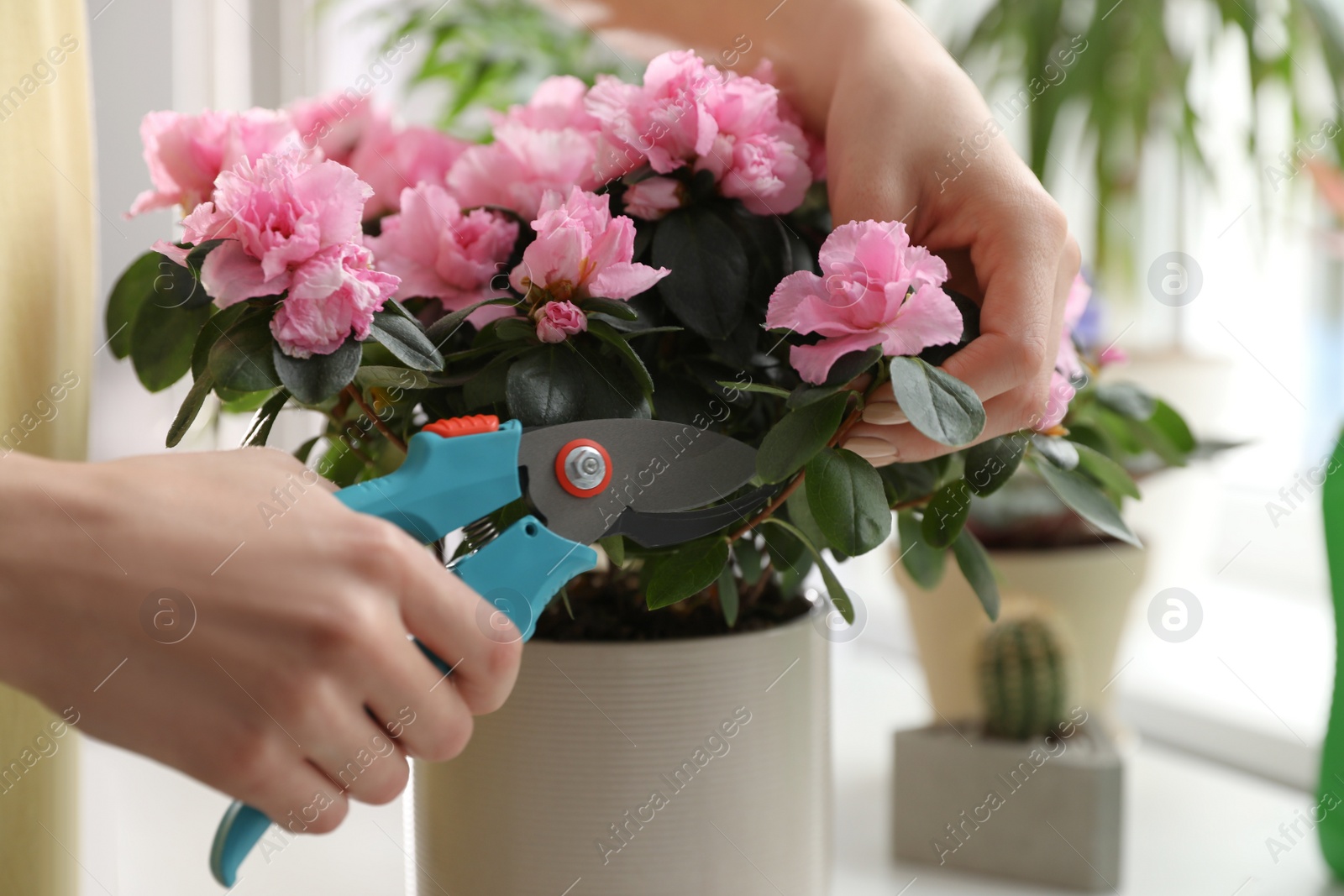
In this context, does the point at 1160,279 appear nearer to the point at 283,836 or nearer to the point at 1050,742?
the point at 1050,742

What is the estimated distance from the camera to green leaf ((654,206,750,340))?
449 mm

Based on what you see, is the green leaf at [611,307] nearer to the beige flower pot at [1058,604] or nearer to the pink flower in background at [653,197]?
the pink flower in background at [653,197]

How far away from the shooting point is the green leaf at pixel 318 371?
39 cm

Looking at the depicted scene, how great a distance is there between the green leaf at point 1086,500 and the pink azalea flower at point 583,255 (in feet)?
0.75

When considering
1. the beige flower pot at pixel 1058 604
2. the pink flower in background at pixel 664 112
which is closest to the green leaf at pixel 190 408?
the pink flower in background at pixel 664 112

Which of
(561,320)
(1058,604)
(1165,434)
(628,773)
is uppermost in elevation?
(561,320)

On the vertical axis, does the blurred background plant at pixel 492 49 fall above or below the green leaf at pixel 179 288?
below

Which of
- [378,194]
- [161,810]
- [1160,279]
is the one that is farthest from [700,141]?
[1160,279]

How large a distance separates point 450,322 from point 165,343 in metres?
0.17

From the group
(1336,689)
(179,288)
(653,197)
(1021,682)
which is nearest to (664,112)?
(653,197)

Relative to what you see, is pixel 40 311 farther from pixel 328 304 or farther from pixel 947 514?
pixel 947 514

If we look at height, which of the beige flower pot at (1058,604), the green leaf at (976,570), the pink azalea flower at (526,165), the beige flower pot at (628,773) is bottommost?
the beige flower pot at (1058,604)

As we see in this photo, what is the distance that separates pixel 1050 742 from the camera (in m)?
0.72

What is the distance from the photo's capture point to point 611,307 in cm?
42
